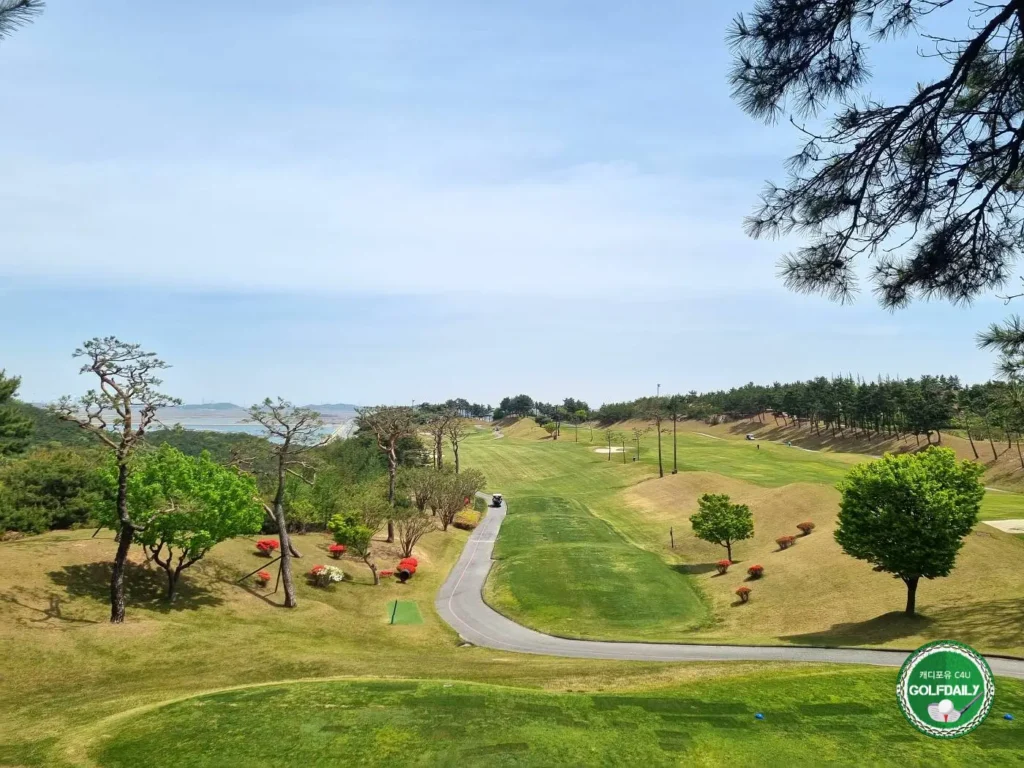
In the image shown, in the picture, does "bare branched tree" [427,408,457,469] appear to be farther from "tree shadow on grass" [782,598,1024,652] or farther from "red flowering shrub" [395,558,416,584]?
"tree shadow on grass" [782,598,1024,652]

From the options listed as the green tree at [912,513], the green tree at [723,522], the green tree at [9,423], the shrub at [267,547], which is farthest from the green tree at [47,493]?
the green tree at [912,513]

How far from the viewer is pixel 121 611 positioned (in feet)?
91.7

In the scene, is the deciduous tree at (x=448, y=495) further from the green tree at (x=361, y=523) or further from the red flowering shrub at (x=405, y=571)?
the red flowering shrub at (x=405, y=571)

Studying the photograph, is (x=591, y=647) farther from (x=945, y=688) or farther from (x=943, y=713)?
(x=945, y=688)

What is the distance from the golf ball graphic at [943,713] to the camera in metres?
13.4

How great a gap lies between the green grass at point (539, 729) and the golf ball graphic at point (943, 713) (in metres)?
1.53

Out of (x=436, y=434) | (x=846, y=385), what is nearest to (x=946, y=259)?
(x=436, y=434)

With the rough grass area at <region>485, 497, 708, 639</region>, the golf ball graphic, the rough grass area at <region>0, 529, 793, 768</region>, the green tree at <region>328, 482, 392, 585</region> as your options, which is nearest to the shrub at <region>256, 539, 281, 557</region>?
the rough grass area at <region>0, 529, 793, 768</region>

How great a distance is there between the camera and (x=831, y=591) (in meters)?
38.4

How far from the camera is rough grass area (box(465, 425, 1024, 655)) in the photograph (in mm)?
30297

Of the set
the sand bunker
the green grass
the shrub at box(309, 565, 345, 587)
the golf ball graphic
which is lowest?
the shrub at box(309, 565, 345, 587)

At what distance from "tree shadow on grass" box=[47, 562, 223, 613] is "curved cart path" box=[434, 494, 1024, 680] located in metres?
15.9

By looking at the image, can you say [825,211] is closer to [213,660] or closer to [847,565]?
[213,660]

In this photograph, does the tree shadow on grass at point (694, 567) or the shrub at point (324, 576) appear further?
the tree shadow on grass at point (694, 567)
